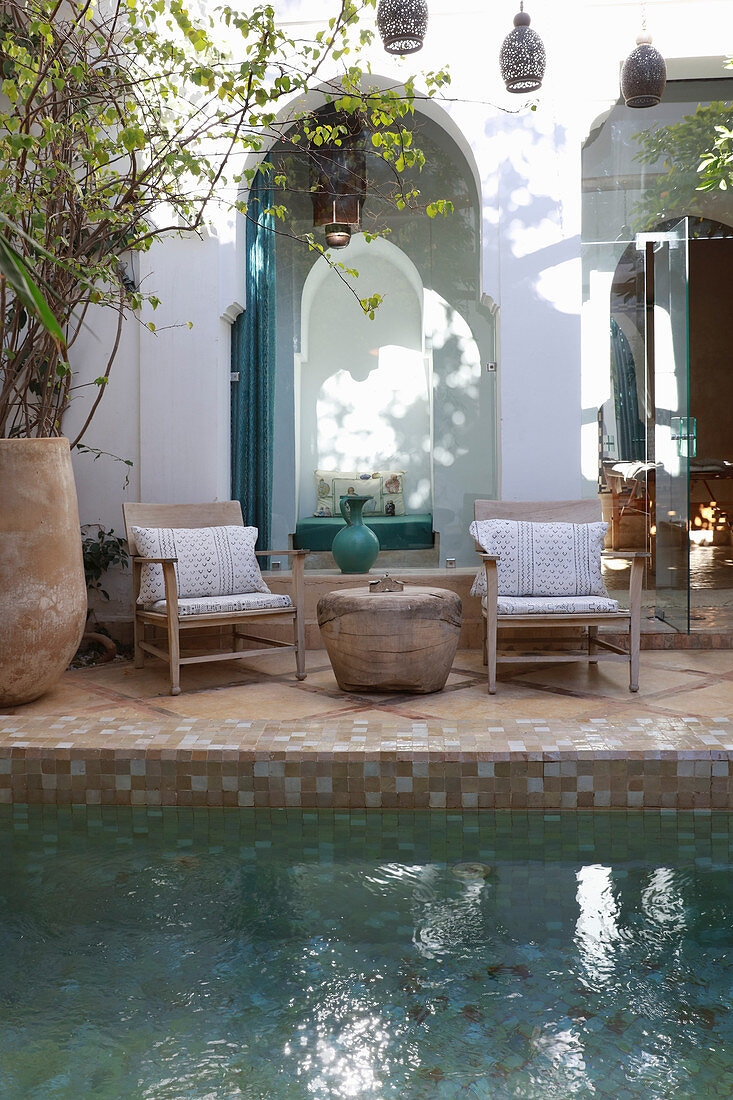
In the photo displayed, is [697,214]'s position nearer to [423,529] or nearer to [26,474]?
[423,529]

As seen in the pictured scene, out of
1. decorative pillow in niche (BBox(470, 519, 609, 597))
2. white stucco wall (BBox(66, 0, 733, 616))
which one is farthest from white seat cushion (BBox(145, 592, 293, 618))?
white stucco wall (BBox(66, 0, 733, 616))

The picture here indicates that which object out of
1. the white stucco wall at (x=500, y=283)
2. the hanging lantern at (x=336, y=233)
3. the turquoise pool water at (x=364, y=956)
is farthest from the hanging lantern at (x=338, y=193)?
the turquoise pool water at (x=364, y=956)

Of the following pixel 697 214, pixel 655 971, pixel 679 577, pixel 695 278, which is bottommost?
pixel 655 971

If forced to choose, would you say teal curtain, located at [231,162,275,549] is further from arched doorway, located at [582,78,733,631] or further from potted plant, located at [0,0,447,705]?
arched doorway, located at [582,78,733,631]

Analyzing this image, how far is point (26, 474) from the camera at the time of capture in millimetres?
4039

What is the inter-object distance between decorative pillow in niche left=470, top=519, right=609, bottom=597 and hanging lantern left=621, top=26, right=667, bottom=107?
2.35 m

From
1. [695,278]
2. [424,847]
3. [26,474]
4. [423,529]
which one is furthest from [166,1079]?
[695,278]

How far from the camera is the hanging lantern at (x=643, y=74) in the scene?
16.3ft

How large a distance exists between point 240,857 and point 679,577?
11.7 feet

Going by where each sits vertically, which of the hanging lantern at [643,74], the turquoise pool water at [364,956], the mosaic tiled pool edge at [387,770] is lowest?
the turquoise pool water at [364,956]

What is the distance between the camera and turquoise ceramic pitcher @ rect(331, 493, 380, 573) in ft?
19.1

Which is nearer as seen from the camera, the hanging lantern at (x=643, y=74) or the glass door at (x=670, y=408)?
the hanging lantern at (x=643, y=74)

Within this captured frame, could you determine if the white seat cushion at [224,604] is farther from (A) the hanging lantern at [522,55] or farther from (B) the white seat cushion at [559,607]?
(A) the hanging lantern at [522,55]

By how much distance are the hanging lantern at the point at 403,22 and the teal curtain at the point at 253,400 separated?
1.56 meters
